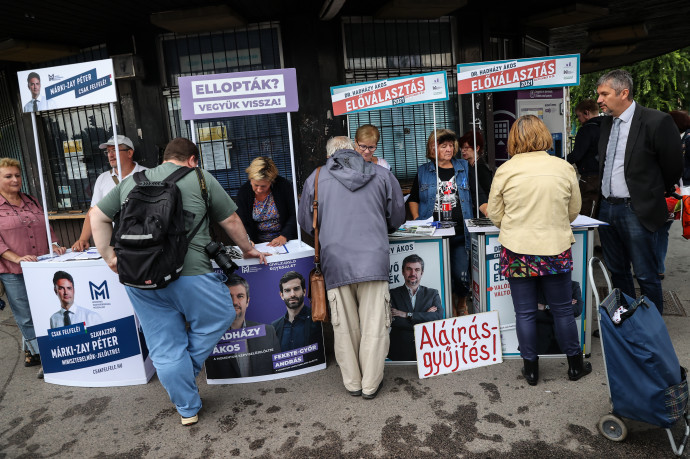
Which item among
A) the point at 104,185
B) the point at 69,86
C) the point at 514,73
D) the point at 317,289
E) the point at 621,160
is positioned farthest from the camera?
the point at 104,185

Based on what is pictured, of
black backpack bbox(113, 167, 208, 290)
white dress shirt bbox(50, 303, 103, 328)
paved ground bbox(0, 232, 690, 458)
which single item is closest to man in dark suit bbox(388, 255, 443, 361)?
paved ground bbox(0, 232, 690, 458)

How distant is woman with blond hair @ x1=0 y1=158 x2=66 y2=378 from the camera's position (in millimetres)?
4039

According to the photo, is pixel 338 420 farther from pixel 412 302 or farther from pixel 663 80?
pixel 663 80

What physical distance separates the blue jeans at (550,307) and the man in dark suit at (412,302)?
61cm

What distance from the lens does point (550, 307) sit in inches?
133

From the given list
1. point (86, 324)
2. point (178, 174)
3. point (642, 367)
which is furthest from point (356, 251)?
point (86, 324)

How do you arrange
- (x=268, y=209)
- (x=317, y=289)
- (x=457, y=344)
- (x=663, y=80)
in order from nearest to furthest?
1. (x=317, y=289)
2. (x=457, y=344)
3. (x=268, y=209)
4. (x=663, y=80)

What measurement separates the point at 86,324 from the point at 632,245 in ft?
13.5

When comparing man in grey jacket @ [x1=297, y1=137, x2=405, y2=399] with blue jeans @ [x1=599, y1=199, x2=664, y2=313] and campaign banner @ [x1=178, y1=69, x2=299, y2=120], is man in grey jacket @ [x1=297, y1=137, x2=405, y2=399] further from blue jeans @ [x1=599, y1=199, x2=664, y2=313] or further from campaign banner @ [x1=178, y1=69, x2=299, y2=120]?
blue jeans @ [x1=599, y1=199, x2=664, y2=313]

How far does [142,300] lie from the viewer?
3.04m

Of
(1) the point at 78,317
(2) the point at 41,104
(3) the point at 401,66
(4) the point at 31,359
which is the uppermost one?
(3) the point at 401,66

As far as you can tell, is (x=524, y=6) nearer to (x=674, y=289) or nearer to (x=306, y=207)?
(x=674, y=289)

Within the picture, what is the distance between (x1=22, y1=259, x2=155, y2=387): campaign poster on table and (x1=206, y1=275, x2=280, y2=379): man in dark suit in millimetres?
645

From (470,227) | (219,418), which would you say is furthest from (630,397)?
(219,418)
